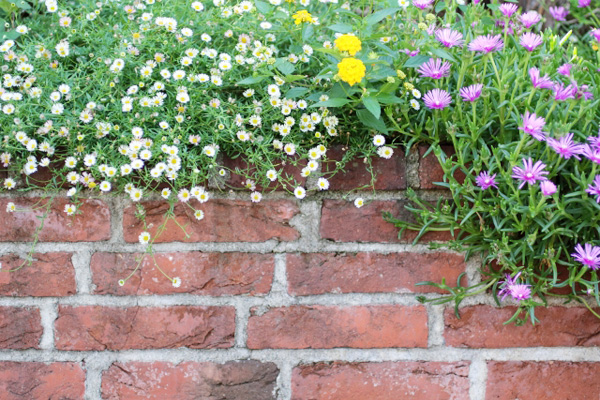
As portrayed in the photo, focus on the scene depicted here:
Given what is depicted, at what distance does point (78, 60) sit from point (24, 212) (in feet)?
0.97

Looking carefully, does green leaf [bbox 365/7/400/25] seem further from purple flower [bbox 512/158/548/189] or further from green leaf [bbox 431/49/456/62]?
purple flower [bbox 512/158/548/189]

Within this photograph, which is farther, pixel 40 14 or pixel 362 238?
pixel 40 14

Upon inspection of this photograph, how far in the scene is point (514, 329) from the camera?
39.0 inches

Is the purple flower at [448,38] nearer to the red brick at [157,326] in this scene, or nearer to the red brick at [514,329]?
the red brick at [514,329]

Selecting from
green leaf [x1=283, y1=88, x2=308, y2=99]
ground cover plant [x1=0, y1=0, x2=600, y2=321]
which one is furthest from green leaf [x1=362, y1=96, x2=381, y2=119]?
green leaf [x1=283, y1=88, x2=308, y2=99]

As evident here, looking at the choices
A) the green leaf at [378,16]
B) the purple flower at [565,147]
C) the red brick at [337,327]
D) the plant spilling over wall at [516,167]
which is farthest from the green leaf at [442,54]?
the red brick at [337,327]

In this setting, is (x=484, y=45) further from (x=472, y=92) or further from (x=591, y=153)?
(x=591, y=153)

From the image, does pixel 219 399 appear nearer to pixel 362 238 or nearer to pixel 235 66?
pixel 362 238

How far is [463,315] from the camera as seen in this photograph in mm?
992

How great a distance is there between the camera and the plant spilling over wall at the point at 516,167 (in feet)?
2.77

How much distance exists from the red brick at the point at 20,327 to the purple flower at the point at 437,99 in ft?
2.52

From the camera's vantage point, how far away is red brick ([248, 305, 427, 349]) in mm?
992

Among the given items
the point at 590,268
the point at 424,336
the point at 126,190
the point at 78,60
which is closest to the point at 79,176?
the point at 126,190

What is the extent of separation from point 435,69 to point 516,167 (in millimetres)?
214
